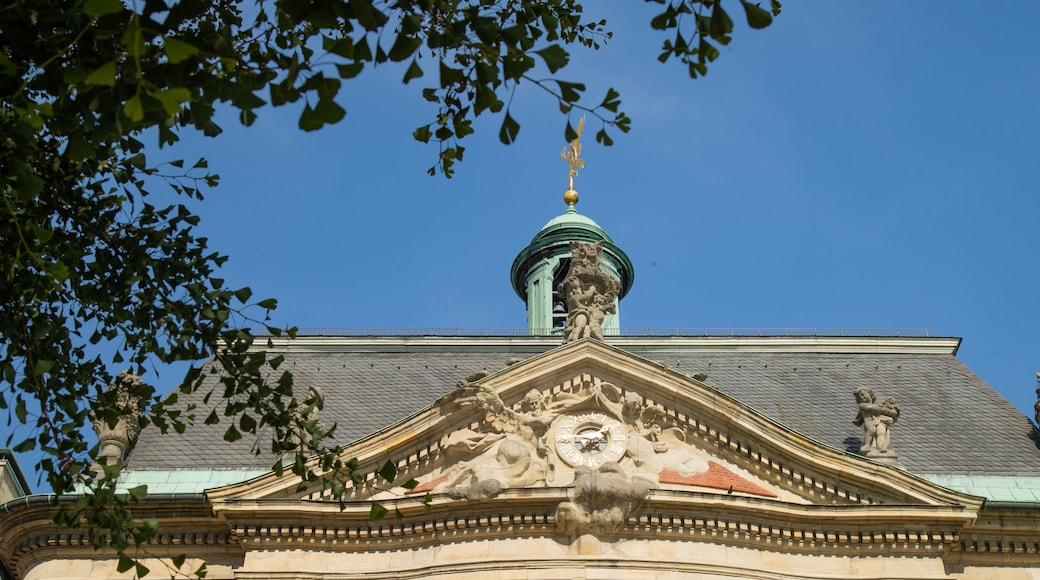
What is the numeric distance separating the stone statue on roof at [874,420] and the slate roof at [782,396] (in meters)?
1.40

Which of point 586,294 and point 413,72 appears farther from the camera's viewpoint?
point 586,294

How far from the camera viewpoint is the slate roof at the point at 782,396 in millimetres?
26531

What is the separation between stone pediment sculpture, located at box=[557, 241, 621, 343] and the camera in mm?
25516

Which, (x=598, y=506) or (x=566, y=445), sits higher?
(x=566, y=445)

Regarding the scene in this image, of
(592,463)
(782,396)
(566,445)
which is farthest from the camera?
(782,396)

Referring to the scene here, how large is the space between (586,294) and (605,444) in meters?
3.19

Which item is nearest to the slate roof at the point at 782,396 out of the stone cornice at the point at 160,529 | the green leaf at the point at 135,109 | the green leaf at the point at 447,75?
the stone cornice at the point at 160,529

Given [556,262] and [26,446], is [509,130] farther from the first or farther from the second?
[556,262]

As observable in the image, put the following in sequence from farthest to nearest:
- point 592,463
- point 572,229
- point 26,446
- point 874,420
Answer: point 572,229
point 874,420
point 592,463
point 26,446

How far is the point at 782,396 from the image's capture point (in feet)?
95.6

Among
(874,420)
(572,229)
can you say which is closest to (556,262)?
(572,229)

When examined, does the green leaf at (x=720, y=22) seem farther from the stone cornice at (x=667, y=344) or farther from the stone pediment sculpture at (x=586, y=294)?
the stone cornice at (x=667, y=344)

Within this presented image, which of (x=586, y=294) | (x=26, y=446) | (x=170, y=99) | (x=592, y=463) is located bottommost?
(x=26, y=446)

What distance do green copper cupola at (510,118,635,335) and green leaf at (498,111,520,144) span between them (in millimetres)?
24157
